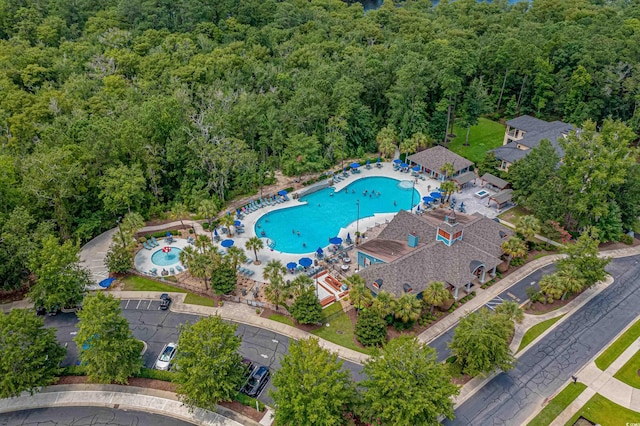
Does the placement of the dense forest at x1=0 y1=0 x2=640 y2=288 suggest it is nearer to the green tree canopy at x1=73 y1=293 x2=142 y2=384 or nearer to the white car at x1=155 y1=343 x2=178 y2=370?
the green tree canopy at x1=73 y1=293 x2=142 y2=384

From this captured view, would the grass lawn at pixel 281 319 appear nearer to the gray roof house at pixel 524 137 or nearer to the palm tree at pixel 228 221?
the palm tree at pixel 228 221

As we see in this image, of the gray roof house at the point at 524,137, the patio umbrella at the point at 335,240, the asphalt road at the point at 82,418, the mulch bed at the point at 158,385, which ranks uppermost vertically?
the gray roof house at the point at 524,137

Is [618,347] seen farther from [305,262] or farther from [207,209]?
[207,209]

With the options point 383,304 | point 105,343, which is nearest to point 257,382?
point 105,343

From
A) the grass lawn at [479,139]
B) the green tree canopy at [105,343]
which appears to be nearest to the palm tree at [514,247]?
the grass lawn at [479,139]

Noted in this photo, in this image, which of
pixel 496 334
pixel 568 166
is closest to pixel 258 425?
pixel 496 334

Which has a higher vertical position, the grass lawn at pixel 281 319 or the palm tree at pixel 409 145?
the palm tree at pixel 409 145
